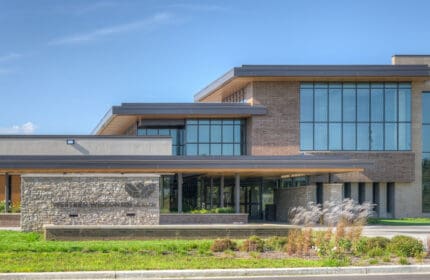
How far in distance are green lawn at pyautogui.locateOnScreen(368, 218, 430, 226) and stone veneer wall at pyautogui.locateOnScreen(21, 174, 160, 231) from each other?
1632 cm

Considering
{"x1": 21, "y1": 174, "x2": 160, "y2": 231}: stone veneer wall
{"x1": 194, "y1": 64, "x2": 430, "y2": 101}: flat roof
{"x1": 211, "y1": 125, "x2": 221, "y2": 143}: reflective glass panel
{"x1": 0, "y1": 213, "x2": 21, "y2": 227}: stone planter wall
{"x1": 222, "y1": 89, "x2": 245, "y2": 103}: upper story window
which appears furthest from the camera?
{"x1": 222, "y1": 89, "x2": 245, "y2": 103}: upper story window

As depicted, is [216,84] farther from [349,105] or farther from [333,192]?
[333,192]

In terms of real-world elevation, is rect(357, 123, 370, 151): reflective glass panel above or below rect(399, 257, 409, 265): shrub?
above

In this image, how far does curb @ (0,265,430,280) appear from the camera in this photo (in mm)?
18734

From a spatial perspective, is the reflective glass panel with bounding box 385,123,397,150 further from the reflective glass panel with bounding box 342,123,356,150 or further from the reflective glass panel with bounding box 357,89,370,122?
the reflective glass panel with bounding box 342,123,356,150

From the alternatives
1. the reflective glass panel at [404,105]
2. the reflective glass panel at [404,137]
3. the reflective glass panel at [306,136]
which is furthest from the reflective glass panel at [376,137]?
the reflective glass panel at [306,136]

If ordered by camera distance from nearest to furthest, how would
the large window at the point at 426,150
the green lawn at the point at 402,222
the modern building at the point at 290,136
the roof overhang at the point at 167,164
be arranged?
the roof overhang at the point at 167,164 → the green lawn at the point at 402,222 → the modern building at the point at 290,136 → the large window at the point at 426,150

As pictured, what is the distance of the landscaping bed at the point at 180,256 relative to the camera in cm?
2048

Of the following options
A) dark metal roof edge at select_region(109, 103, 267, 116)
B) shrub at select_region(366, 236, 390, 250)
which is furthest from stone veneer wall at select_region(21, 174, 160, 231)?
dark metal roof edge at select_region(109, 103, 267, 116)

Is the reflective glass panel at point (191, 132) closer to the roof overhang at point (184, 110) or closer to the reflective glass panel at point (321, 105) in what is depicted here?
the roof overhang at point (184, 110)

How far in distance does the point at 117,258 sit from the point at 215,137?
32.7 meters

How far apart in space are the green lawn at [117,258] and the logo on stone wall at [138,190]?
25.1ft

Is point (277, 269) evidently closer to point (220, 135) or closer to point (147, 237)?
point (147, 237)

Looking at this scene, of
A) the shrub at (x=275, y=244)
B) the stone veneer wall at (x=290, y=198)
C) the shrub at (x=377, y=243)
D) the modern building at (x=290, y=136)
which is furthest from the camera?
the modern building at (x=290, y=136)
